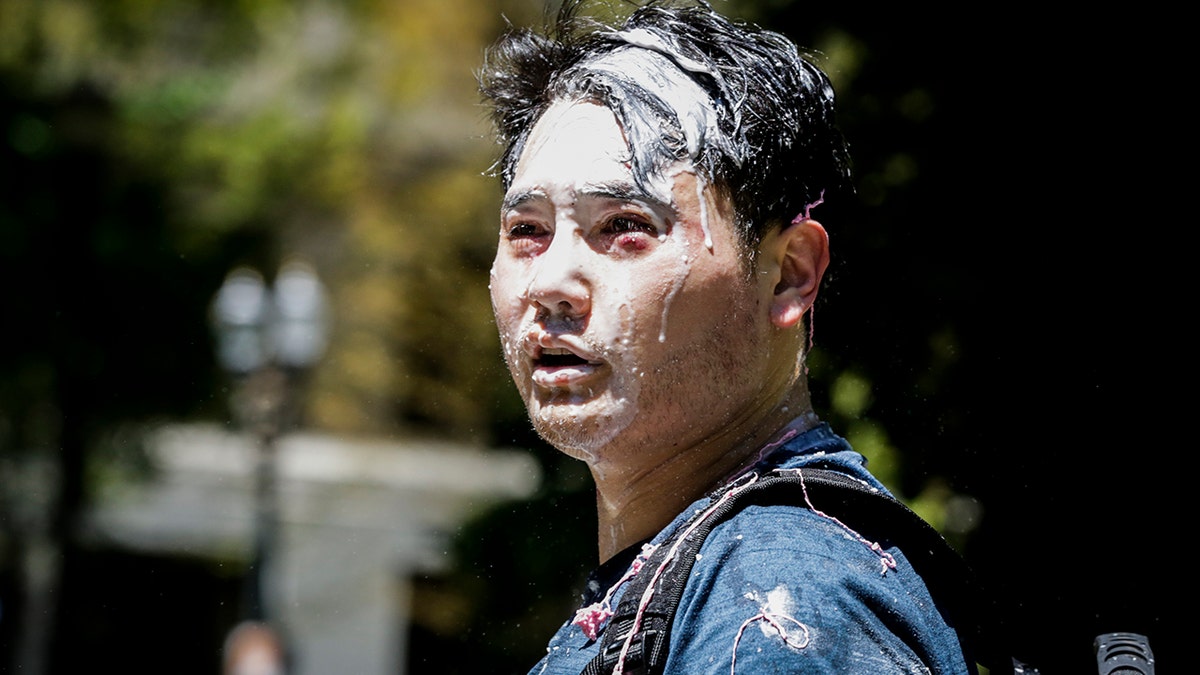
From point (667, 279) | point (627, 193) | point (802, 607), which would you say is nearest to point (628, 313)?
point (667, 279)

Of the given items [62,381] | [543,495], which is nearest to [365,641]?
[62,381]

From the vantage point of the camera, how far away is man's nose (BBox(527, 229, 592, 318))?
1.93m

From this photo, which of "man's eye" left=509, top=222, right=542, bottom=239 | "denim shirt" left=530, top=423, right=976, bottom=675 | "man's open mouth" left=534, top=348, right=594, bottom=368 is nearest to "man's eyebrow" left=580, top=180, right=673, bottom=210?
"man's eye" left=509, top=222, right=542, bottom=239

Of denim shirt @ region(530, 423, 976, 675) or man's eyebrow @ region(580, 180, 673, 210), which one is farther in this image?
man's eyebrow @ region(580, 180, 673, 210)

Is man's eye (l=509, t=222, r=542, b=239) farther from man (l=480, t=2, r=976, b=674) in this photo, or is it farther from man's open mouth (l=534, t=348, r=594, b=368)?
man's open mouth (l=534, t=348, r=594, b=368)

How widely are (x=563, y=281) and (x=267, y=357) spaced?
23.1ft

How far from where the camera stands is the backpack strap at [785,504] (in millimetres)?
1598

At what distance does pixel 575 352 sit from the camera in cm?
194

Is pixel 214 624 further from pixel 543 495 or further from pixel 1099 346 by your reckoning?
pixel 1099 346

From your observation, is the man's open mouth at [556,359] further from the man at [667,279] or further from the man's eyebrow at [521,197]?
the man's eyebrow at [521,197]

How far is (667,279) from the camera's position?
1.94 m

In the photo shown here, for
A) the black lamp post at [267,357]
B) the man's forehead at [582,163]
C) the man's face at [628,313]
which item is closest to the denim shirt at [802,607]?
the man's face at [628,313]

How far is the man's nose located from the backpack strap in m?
0.34

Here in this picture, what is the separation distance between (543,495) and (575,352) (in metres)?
2.23
